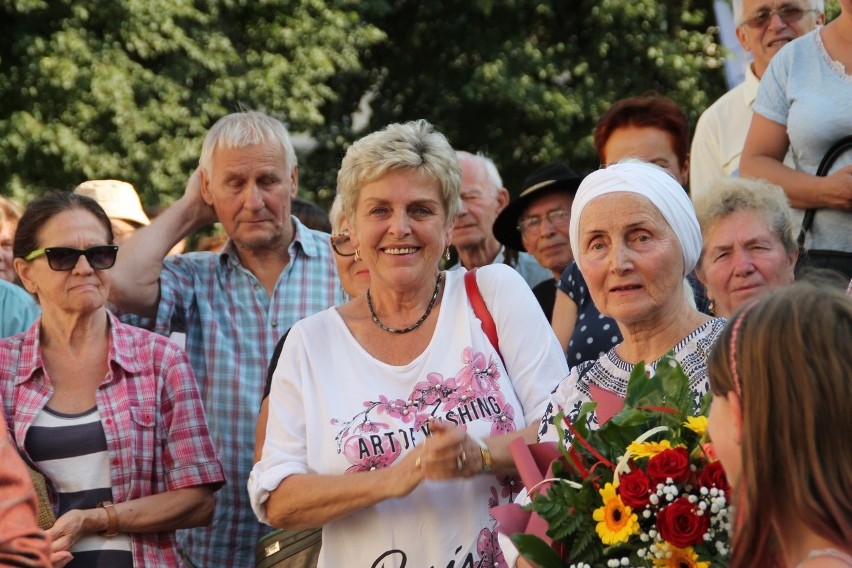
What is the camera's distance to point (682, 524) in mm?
3121

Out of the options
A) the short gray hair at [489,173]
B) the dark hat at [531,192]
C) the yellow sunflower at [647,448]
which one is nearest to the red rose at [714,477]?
the yellow sunflower at [647,448]

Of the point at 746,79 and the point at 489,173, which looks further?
the point at 489,173

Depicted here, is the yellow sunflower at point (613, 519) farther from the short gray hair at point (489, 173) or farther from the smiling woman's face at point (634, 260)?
the short gray hair at point (489, 173)

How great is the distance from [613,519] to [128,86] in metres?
13.3

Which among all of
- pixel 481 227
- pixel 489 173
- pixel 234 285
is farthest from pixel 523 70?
pixel 234 285

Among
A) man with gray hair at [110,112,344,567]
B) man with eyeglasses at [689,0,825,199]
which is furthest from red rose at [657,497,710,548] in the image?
man with eyeglasses at [689,0,825,199]

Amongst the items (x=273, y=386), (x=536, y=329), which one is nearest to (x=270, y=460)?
(x=273, y=386)

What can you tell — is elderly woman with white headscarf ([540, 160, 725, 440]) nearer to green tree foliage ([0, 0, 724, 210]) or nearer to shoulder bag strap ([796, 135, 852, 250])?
shoulder bag strap ([796, 135, 852, 250])

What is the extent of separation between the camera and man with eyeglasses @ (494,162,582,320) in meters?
6.56

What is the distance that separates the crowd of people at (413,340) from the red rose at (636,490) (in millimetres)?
344

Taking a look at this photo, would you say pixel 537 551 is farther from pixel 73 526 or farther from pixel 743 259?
pixel 73 526

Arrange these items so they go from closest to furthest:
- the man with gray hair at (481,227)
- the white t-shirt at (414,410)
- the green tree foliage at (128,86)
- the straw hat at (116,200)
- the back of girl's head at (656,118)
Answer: the white t-shirt at (414,410), the back of girl's head at (656,118), the man with gray hair at (481,227), the straw hat at (116,200), the green tree foliage at (128,86)

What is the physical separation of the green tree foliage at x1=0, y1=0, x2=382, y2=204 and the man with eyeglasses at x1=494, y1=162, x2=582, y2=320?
9.11 metres

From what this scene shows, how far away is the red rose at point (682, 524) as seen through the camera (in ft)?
10.2
